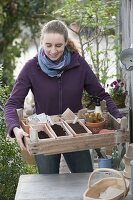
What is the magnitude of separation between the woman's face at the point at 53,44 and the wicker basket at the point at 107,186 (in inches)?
34.3

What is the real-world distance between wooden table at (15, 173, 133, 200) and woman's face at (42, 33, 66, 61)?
2.61ft

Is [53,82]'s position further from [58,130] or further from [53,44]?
[58,130]

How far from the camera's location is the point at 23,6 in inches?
299

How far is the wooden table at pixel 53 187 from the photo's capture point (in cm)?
299

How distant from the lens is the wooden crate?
10.0 feet

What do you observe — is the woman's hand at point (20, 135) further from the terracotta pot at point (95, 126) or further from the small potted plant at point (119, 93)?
the small potted plant at point (119, 93)

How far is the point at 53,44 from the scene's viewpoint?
3354 mm

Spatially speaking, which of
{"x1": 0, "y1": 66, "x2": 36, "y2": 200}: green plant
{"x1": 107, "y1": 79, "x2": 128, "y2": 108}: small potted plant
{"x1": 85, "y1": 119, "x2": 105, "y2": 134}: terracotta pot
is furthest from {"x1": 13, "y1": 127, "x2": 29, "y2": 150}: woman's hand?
{"x1": 107, "y1": 79, "x2": 128, "y2": 108}: small potted plant

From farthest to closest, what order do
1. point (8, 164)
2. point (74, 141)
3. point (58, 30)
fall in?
point (8, 164) < point (58, 30) < point (74, 141)

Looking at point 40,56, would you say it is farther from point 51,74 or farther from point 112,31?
point 112,31

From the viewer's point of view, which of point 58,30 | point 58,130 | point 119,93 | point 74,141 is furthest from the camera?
point 119,93

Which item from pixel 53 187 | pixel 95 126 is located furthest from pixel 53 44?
pixel 53 187

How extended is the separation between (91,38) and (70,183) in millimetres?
3206

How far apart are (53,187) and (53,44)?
92 centimetres
